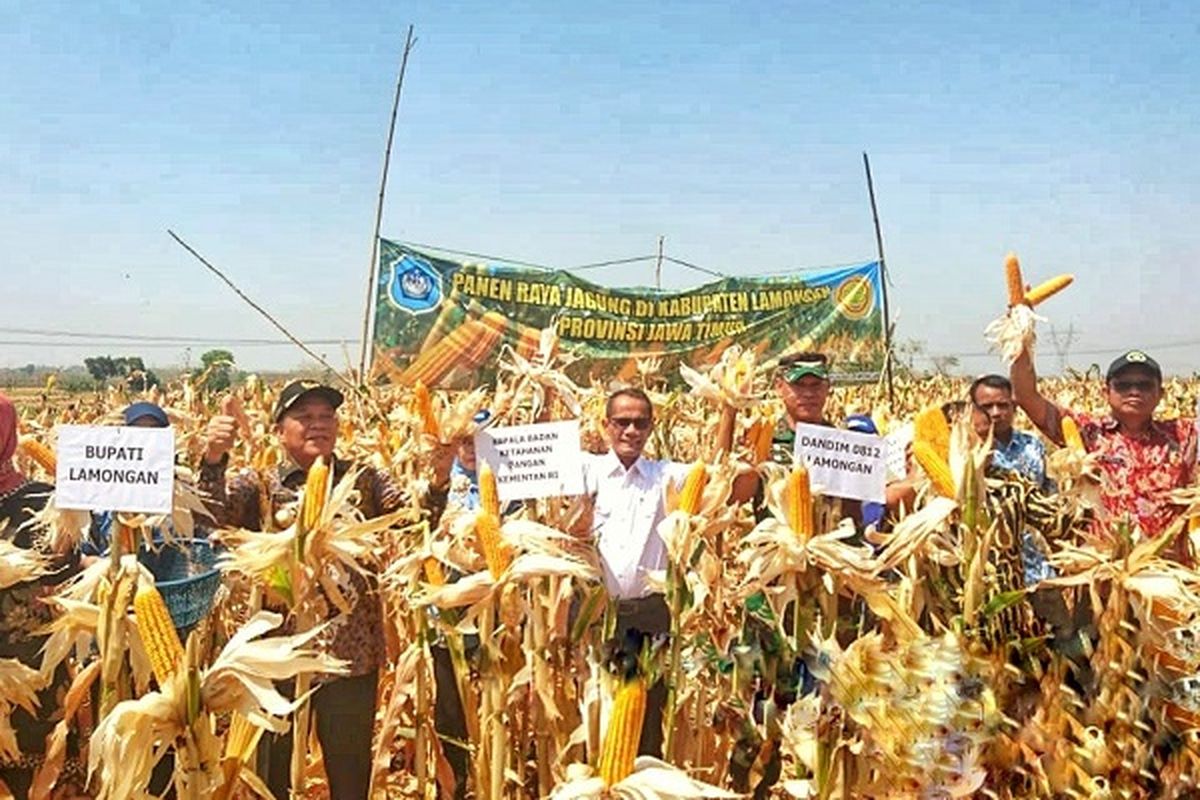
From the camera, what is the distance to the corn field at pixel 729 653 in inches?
80.4

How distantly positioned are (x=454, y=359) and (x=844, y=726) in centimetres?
1436

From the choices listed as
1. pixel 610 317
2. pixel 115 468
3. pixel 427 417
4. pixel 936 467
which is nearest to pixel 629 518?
pixel 427 417

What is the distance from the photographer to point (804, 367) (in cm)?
460

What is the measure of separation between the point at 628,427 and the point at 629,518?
1.24ft

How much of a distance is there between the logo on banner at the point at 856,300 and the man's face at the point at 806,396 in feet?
46.2

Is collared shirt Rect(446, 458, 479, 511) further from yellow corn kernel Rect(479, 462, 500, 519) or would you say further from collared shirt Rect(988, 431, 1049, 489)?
collared shirt Rect(988, 431, 1049, 489)

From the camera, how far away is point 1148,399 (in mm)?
4332

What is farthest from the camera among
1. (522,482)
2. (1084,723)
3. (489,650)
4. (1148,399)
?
(1148,399)

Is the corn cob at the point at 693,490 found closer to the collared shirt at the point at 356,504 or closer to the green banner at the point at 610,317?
the collared shirt at the point at 356,504

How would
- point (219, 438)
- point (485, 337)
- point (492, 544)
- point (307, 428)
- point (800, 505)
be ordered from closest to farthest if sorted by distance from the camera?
point (800, 505) → point (492, 544) → point (307, 428) → point (219, 438) → point (485, 337)

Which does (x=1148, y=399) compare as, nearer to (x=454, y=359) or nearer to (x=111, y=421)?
(x=111, y=421)

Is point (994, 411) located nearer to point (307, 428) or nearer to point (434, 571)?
point (434, 571)

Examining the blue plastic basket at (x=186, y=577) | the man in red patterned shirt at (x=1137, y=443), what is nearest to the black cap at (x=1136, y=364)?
the man in red patterned shirt at (x=1137, y=443)

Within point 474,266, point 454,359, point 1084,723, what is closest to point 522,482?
point 1084,723
